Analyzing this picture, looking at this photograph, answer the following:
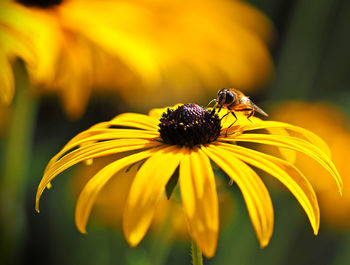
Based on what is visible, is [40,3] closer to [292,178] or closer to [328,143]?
[292,178]

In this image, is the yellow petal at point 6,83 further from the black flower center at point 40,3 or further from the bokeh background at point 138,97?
the black flower center at point 40,3

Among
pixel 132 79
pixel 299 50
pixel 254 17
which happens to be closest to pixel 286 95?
pixel 299 50

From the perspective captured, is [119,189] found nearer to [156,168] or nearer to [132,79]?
[132,79]

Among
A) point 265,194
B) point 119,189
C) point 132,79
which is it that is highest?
point 265,194

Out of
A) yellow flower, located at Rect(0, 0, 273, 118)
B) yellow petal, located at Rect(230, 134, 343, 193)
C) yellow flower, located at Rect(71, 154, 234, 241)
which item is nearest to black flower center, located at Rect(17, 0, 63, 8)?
yellow flower, located at Rect(0, 0, 273, 118)

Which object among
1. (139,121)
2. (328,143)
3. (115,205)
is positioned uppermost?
(139,121)

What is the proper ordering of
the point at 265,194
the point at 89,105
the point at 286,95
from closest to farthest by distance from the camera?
1. the point at 265,194
2. the point at 89,105
3. the point at 286,95

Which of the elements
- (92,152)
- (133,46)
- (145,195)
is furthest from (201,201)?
(133,46)
